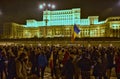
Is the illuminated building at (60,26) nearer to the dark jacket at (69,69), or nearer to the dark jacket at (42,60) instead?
the dark jacket at (42,60)

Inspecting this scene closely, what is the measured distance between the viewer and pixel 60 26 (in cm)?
12888

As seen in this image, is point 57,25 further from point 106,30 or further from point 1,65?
point 1,65

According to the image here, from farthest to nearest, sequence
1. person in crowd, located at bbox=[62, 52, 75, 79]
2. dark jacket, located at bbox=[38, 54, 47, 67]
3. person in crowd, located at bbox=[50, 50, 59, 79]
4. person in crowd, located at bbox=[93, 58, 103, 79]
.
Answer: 1. person in crowd, located at bbox=[50, 50, 59, 79]
2. dark jacket, located at bbox=[38, 54, 47, 67]
3. person in crowd, located at bbox=[93, 58, 103, 79]
4. person in crowd, located at bbox=[62, 52, 75, 79]

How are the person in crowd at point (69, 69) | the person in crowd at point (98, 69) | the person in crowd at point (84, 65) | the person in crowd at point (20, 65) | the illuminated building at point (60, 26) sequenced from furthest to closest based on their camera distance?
1. the illuminated building at point (60, 26)
2. the person in crowd at point (98, 69)
3. the person in crowd at point (69, 69)
4. the person in crowd at point (84, 65)
5. the person in crowd at point (20, 65)

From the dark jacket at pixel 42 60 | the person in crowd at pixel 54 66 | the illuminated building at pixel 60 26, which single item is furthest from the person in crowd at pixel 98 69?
the illuminated building at pixel 60 26

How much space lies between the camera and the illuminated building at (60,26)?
124 meters


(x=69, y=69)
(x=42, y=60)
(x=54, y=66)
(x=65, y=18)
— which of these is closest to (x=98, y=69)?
(x=69, y=69)

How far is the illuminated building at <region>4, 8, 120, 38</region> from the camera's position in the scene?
405ft

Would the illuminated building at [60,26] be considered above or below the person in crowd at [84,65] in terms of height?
above

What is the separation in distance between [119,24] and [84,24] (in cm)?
2131

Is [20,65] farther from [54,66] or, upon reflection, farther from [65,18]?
[65,18]

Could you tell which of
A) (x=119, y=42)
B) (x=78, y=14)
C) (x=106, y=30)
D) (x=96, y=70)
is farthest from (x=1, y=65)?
(x=78, y=14)

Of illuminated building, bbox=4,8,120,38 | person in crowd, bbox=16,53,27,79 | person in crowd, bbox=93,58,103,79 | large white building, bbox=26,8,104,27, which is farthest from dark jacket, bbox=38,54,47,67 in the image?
large white building, bbox=26,8,104,27

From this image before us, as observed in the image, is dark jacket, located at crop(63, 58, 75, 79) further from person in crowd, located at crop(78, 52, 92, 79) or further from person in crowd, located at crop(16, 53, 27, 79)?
person in crowd, located at crop(16, 53, 27, 79)
